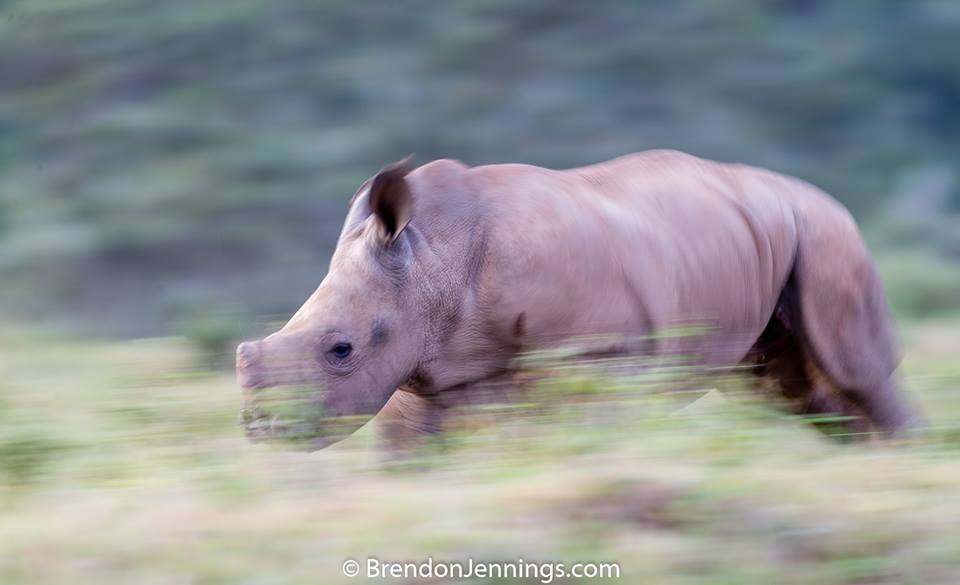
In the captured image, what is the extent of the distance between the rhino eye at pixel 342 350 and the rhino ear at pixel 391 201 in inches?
12.5

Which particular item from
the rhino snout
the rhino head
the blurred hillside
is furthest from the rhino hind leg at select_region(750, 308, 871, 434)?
the blurred hillside

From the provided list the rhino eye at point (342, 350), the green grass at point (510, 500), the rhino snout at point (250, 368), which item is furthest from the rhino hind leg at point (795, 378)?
the rhino snout at point (250, 368)

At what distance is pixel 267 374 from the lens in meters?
3.64

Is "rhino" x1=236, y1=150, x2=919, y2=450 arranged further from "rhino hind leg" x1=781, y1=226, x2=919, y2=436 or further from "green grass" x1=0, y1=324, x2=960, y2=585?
"green grass" x1=0, y1=324, x2=960, y2=585

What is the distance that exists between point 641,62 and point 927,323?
309cm

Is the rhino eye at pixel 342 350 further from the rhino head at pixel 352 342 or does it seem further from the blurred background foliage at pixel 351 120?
the blurred background foliage at pixel 351 120

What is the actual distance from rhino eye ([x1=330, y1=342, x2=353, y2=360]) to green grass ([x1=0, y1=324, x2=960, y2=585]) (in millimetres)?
325

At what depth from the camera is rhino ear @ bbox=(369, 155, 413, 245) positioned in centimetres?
379

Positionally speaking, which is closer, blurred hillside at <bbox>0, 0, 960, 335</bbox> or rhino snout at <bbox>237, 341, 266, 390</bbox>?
rhino snout at <bbox>237, 341, 266, 390</bbox>

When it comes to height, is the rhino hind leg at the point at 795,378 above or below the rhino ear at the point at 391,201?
below

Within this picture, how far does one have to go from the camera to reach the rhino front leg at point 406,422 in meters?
3.89

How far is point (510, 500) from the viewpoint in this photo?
2795mm

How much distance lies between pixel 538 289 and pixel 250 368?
32.0 inches

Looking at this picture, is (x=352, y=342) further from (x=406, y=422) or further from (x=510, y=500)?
(x=510, y=500)
